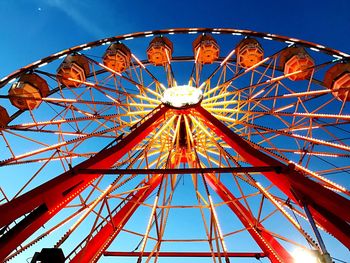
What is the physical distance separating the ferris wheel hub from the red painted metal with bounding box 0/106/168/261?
146 inches

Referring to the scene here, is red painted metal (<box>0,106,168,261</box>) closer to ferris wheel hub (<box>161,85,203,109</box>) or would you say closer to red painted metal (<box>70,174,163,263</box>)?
red painted metal (<box>70,174,163,263</box>)

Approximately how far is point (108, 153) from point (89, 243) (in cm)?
317

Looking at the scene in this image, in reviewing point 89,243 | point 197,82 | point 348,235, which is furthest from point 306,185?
point 197,82

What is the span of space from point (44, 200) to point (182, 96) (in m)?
7.24

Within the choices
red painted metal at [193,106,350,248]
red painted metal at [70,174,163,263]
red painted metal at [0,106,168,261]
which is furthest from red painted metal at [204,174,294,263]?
red painted metal at [0,106,168,261]

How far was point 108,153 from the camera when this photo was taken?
8.77m

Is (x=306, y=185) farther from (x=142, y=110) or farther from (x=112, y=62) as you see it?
(x=112, y=62)

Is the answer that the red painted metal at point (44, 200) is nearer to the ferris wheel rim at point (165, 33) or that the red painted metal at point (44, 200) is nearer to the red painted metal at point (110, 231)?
the red painted metal at point (110, 231)

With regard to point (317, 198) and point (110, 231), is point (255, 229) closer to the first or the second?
point (317, 198)

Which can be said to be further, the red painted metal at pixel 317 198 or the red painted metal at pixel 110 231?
the red painted metal at pixel 110 231

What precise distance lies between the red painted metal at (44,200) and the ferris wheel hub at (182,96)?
370cm

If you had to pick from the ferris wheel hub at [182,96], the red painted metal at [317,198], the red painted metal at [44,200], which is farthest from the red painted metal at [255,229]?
the red painted metal at [44,200]

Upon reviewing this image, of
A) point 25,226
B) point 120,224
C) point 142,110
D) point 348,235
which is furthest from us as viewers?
point 142,110

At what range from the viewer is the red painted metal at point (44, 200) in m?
6.32
